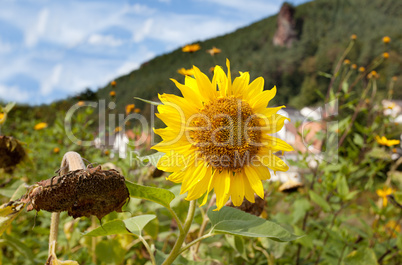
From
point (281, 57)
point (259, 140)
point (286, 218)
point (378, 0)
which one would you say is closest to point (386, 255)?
point (286, 218)

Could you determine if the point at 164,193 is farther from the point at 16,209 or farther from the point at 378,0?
the point at 378,0

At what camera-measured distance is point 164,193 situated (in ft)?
3.12

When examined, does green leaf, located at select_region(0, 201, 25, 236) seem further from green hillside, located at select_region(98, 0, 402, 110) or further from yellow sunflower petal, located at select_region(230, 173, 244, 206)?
green hillside, located at select_region(98, 0, 402, 110)

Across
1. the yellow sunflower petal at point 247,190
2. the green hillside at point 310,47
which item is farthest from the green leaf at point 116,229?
the green hillside at point 310,47

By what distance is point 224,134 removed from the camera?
111cm

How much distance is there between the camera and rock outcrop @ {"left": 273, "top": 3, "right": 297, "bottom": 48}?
170ft

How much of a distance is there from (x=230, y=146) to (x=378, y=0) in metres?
63.3

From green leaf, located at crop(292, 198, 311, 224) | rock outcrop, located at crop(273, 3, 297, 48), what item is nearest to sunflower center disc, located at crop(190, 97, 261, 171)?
green leaf, located at crop(292, 198, 311, 224)

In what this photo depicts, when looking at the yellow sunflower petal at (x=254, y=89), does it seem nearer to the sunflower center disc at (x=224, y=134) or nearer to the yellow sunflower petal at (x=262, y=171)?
the sunflower center disc at (x=224, y=134)

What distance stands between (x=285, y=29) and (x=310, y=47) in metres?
6.04

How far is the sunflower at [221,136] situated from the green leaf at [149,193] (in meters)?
0.11

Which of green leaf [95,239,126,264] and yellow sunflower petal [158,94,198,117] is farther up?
yellow sunflower petal [158,94,198,117]

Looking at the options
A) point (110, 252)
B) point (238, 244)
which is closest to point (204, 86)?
point (238, 244)

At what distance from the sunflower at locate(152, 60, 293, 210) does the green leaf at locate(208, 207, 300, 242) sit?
40 mm
